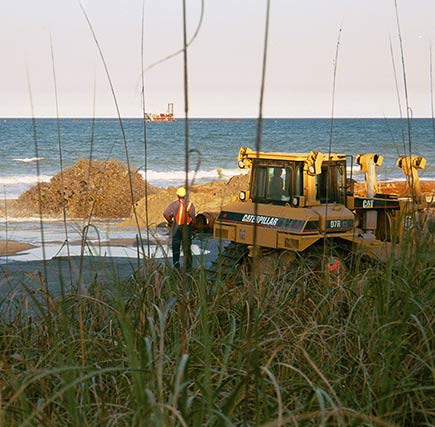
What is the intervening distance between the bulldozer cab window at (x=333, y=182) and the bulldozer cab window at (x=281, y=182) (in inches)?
14.5

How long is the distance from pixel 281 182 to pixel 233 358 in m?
8.16

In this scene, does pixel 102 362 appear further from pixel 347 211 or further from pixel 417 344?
pixel 347 211

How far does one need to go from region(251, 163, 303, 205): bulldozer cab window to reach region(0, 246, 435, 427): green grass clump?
22.1 ft

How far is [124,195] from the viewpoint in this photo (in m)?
29.7

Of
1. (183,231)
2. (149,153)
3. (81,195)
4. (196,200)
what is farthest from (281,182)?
(149,153)

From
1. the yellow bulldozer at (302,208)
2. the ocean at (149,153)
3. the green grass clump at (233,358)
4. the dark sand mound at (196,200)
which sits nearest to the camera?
the green grass clump at (233,358)

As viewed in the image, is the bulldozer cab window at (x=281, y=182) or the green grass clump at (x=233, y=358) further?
the bulldozer cab window at (x=281, y=182)

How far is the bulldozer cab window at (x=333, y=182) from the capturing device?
37.2ft

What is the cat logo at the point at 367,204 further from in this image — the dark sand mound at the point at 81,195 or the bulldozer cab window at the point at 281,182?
the dark sand mound at the point at 81,195

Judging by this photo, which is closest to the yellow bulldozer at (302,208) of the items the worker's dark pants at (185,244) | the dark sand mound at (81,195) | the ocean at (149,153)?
the worker's dark pants at (185,244)

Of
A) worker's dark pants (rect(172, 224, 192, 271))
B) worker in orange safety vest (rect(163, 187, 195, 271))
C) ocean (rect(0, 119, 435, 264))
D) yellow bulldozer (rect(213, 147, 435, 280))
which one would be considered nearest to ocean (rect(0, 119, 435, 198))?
ocean (rect(0, 119, 435, 264))

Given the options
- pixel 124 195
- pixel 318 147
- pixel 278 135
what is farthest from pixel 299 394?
pixel 278 135

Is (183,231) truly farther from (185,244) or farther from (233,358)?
(233,358)

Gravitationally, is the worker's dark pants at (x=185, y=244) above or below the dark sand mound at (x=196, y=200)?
above
